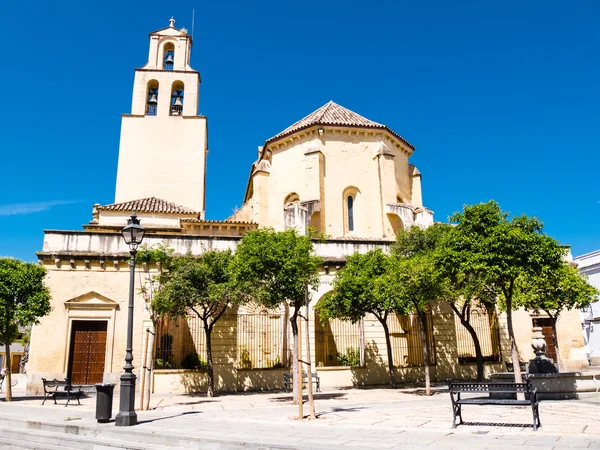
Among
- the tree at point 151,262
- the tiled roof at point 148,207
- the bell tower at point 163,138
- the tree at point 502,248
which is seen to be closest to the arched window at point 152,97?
the bell tower at point 163,138

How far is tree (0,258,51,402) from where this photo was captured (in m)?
15.3

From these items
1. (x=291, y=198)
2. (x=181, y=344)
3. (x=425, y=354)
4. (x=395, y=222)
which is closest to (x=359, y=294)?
(x=425, y=354)

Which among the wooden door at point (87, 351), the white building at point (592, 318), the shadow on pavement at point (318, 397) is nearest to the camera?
the shadow on pavement at point (318, 397)

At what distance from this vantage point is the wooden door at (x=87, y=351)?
59.3ft

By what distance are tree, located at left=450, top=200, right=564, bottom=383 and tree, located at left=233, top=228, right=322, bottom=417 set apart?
412 cm

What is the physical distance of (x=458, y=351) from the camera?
2162 centimetres

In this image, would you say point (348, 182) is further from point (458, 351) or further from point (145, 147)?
point (145, 147)

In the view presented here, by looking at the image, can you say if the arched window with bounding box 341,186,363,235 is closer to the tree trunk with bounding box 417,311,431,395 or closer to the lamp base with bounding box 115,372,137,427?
the tree trunk with bounding box 417,311,431,395

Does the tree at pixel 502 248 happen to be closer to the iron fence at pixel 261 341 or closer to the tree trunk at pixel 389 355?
the tree trunk at pixel 389 355

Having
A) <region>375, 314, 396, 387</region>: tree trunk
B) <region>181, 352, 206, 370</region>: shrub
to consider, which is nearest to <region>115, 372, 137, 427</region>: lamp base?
<region>181, 352, 206, 370</region>: shrub

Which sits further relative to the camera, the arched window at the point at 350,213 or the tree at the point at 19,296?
the arched window at the point at 350,213

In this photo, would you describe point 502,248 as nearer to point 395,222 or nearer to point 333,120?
point 395,222

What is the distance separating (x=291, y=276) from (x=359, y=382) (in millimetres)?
7913

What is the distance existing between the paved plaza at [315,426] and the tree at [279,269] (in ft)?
8.53
